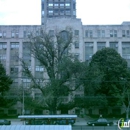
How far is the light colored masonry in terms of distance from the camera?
75438 mm

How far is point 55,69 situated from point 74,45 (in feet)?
78.8

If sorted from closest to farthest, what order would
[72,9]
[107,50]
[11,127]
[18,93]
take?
[11,127] → [18,93] → [107,50] → [72,9]

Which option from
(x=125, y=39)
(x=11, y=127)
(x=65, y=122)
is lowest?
(x=65, y=122)

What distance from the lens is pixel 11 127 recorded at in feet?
81.4

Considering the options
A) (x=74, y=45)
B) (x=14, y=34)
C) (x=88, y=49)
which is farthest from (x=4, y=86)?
(x=88, y=49)

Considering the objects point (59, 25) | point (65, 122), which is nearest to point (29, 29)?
point (59, 25)

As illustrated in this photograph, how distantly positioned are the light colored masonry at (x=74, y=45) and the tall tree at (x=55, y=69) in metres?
23.5

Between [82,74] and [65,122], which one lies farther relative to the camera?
A: [82,74]

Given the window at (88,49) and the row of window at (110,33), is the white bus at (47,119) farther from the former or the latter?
the row of window at (110,33)

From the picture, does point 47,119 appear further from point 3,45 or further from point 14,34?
point 14,34

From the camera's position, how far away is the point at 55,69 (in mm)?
52250

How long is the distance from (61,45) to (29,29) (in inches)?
1083

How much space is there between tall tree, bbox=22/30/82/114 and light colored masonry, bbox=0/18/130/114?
926 inches

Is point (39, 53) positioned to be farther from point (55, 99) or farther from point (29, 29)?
point (29, 29)
